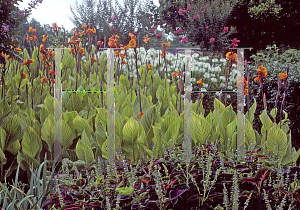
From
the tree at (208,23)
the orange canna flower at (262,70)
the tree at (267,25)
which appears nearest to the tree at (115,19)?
the tree at (208,23)

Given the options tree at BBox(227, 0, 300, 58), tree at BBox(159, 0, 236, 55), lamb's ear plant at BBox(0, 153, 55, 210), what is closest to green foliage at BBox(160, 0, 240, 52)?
tree at BBox(159, 0, 236, 55)

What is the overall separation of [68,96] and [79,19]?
25.5 feet

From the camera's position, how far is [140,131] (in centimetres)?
196

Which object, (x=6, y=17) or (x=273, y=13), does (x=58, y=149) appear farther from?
(x=273, y=13)

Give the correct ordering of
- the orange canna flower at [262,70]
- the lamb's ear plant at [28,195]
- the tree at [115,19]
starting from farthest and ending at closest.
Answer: the tree at [115,19]
the orange canna flower at [262,70]
the lamb's ear plant at [28,195]

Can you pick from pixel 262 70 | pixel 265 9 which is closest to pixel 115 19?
pixel 265 9

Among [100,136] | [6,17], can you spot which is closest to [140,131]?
[100,136]

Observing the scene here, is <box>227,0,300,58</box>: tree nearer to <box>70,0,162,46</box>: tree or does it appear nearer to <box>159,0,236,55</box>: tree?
<box>159,0,236,55</box>: tree

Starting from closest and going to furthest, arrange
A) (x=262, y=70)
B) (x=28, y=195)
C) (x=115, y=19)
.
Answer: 1. (x=28, y=195)
2. (x=262, y=70)
3. (x=115, y=19)

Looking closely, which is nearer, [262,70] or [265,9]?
[262,70]

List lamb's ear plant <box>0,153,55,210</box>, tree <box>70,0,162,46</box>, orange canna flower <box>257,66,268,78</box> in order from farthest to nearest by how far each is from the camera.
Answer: tree <box>70,0,162,46</box>
orange canna flower <box>257,66,268,78</box>
lamb's ear plant <box>0,153,55,210</box>

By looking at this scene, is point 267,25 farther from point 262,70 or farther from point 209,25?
point 262,70

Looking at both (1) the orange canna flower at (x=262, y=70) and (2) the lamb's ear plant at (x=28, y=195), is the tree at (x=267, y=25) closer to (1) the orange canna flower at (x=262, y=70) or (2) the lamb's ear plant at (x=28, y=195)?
(1) the orange canna flower at (x=262, y=70)

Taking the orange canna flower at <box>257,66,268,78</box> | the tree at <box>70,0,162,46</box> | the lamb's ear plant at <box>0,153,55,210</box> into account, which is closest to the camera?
the lamb's ear plant at <box>0,153,55,210</box>
